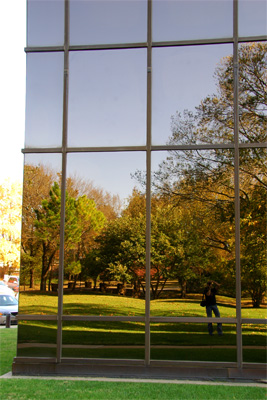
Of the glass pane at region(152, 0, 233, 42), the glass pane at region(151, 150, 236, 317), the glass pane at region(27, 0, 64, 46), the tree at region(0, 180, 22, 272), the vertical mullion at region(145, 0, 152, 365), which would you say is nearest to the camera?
the vertical mullion at region(145, 0, 152, 365)

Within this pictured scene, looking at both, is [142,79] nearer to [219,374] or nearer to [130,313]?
[130,313]

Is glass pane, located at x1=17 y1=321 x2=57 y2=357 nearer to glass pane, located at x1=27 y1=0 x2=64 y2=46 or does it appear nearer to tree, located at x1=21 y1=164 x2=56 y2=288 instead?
tree, located at x1=21 y1=164 x2=56 y2=288

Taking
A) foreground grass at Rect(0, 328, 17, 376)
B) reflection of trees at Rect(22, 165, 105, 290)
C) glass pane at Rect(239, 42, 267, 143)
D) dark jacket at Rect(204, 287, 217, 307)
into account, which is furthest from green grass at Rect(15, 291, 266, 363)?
glass pane at Rect(239, 42, 267, 143)

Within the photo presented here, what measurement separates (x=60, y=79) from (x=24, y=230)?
3029 millimetres

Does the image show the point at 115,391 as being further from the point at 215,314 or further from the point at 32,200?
the point at 32,200

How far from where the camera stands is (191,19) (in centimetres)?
936

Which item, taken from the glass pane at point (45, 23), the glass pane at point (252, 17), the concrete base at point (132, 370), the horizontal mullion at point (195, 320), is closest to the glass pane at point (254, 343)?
the concrete base at point (132, 370)

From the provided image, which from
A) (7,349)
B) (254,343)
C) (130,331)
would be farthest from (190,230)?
(7,349)

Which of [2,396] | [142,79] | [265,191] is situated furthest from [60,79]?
A: [2,396]

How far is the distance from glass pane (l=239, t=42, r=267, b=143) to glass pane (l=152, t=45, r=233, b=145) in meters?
0.22

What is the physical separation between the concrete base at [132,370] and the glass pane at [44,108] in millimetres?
4141

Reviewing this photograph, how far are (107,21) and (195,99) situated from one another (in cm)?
239

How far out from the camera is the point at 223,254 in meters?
8.97

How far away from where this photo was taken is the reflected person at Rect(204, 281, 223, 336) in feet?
28.6
